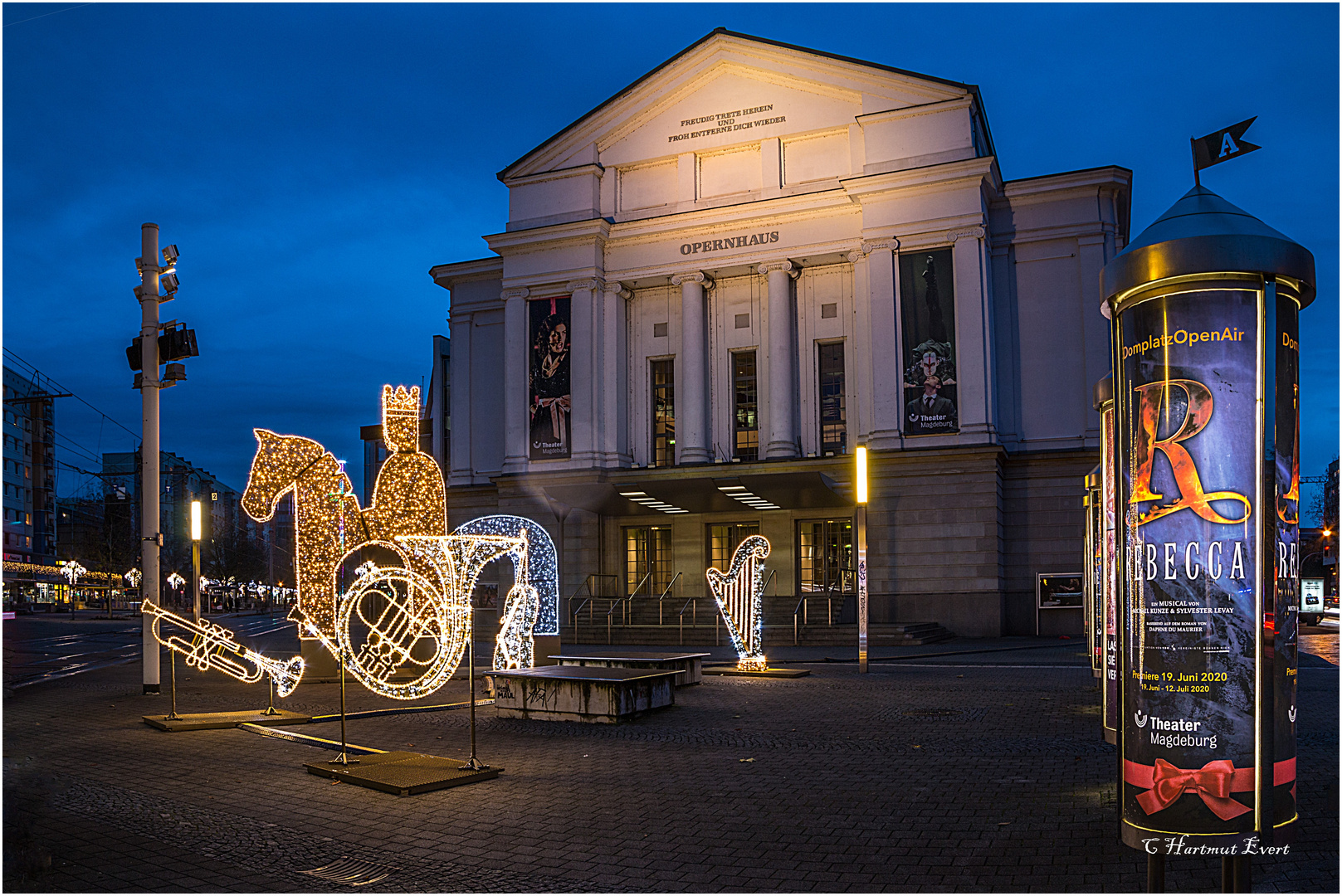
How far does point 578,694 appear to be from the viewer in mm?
14070

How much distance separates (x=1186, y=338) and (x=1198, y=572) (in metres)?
1.25

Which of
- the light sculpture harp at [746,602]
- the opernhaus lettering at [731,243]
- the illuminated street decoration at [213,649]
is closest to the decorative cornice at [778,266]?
the opernhaus lettering at [731,243]

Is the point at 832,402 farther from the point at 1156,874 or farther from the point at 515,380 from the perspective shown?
the point at 1156,874

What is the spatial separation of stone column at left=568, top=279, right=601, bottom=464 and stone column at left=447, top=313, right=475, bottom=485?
7245 mm

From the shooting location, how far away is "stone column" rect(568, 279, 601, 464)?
4047 centimetres

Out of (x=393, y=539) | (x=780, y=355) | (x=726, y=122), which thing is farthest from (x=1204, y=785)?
(x=726, y=122)

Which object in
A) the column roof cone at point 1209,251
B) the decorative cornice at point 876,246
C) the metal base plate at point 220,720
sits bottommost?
the metal base plate at point 220,720

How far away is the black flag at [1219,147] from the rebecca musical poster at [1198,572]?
40.4 inches

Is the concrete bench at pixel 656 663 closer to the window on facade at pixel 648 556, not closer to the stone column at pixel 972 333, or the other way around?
the stone column at pixel 972 333

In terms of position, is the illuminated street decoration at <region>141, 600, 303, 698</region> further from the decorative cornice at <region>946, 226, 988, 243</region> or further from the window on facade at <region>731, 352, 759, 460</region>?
the decorative cornice at <region>946, 226, 988, 243</region>

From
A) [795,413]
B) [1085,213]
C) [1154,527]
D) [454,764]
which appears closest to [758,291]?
[795,413]

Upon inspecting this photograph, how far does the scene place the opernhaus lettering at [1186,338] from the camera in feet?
19.0

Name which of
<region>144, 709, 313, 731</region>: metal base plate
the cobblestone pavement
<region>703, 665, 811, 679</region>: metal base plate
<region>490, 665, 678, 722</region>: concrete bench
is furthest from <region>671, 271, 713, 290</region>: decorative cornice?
<region>144, 709, 313, 731</region>: metal base plate

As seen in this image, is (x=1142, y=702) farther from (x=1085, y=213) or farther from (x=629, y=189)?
(x=629, y=189)
